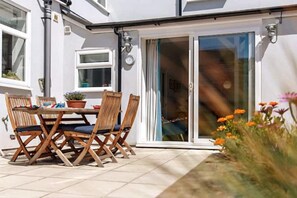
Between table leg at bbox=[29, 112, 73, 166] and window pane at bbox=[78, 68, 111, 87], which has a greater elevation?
window pane at bbox=[78, 68, 111, 87]

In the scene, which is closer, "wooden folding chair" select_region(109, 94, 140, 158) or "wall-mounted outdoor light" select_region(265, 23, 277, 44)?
"wooden folding chair" select_region(109, 94, 140, 158)

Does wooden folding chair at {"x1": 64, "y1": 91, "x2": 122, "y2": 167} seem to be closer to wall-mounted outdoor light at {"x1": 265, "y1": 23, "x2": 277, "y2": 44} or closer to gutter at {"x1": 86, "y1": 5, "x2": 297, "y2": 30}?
gutter at {"x1": 86, "y1": 5, "x2": 297, "y2": 30}

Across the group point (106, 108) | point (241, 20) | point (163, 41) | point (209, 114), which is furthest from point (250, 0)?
point (209, 114)

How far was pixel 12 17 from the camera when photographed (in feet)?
18.1

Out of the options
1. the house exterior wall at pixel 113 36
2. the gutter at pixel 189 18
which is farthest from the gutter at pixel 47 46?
the gutter at pixel 189 18

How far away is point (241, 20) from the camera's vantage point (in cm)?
Result: 590

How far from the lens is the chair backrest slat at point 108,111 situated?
409 cm

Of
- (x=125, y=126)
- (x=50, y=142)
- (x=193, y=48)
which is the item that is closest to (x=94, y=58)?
(x=193, y=48)

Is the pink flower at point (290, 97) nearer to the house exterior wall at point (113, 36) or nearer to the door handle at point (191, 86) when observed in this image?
the house exterior wall at point (113, 36)

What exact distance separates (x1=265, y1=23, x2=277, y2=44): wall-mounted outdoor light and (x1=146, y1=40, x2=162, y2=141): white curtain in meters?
2.12

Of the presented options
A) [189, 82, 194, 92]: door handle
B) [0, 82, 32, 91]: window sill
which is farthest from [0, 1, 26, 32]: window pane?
[189, 82, 194, 92]: door handle

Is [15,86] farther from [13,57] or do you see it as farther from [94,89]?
[94,89]

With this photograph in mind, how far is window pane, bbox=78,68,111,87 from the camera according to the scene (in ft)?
22.3

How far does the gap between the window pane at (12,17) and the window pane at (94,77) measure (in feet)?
5.03
